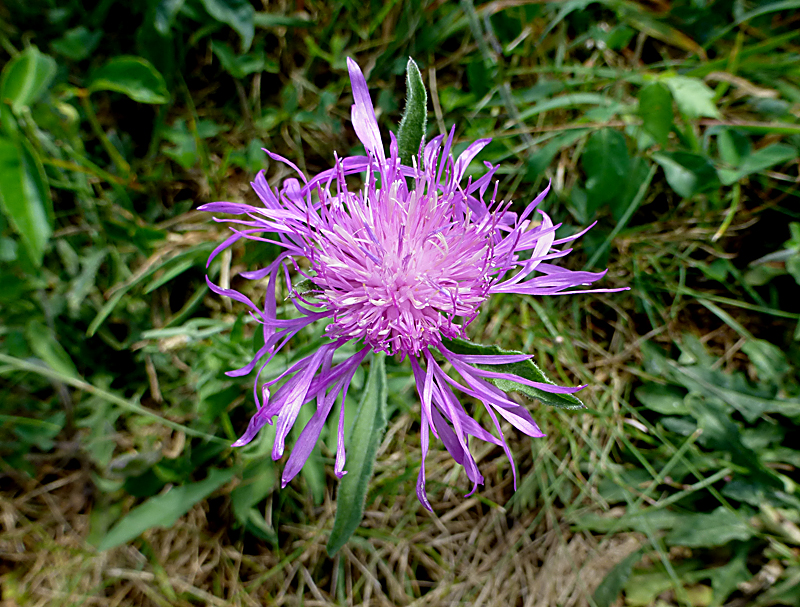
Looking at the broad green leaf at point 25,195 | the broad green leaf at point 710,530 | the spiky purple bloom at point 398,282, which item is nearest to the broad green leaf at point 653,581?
the broad green leaf at point 710,530

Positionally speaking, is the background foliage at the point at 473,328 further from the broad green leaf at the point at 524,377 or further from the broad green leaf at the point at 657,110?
the broad green leaf at the point at 524,377

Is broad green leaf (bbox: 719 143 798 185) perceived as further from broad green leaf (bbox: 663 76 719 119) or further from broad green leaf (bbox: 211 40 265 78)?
broad green leaf (bbox: 211 40 265 78)

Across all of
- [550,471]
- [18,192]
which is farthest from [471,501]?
[18,192]

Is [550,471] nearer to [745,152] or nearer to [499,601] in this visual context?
[499,601]

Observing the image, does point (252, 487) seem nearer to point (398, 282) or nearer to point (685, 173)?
point (398, 282)

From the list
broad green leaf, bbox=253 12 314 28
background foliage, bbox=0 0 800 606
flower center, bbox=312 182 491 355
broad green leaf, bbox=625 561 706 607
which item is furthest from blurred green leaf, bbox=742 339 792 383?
broad green leaf, bbox=253 12 314 28

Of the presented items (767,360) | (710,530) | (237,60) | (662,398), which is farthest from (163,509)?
(767,360)
